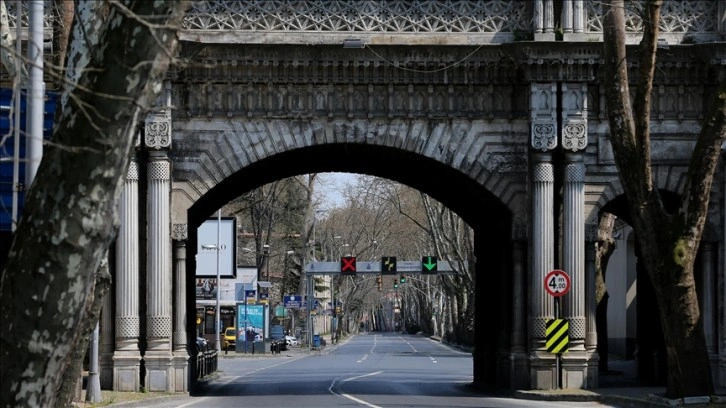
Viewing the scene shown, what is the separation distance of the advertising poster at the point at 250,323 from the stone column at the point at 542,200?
40.7m

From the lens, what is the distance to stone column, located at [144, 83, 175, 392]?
3184cm

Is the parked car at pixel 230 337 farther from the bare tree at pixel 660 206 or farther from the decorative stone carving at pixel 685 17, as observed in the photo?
the bare tree at pixel 660 206

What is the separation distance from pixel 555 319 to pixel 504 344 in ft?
11.1

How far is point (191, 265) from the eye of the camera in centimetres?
3678

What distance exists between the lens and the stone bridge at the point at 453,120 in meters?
32.2

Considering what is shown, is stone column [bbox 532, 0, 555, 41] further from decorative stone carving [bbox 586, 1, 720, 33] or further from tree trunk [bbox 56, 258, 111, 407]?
tree trunk [bbox 56, 258, 111, 407]

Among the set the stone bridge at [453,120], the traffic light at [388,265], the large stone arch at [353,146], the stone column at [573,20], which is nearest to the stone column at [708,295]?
the stone bridge at [453,120]

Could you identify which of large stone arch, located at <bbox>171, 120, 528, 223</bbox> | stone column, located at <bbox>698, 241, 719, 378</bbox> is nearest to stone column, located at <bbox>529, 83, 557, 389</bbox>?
large stone arch, located at <bbox>171, 120, 528, 223</bbox>

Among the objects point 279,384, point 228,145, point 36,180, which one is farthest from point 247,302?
point 36,180

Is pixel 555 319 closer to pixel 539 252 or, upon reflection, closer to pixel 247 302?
pixel 539 252

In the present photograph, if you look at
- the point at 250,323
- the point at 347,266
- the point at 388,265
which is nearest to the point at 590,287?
the point at 388,265

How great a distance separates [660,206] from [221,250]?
40536 mm

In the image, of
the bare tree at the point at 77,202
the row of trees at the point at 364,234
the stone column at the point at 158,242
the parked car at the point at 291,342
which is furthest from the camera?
the parked car at the point at 291,342

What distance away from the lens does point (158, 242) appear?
105ft
